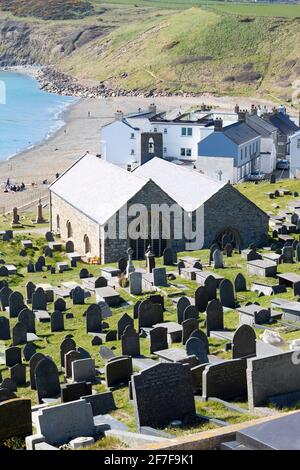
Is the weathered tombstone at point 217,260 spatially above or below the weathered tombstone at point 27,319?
above

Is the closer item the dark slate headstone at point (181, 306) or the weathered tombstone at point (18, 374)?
the weathered tombstone at point (18, 374)

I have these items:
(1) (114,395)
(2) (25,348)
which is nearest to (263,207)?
(2) (25,348)

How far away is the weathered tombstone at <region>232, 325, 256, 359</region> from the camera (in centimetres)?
2308

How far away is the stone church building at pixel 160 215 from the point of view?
1657 inches

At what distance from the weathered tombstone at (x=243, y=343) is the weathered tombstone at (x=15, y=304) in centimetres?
1206

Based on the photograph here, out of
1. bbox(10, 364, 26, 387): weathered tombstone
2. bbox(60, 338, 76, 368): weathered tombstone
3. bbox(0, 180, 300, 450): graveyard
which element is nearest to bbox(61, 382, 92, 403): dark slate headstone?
bbox(0, 180, 300, 450): graveyard

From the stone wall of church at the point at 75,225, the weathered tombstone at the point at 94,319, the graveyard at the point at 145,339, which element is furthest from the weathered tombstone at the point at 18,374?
the stone wall of church at the point at 75,225

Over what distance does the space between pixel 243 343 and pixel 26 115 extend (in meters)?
106

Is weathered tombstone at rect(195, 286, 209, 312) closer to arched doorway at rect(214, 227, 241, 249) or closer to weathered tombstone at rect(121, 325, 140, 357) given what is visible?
weathered tombstone at rect(121, 325, 140, 357)

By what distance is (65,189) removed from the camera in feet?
166

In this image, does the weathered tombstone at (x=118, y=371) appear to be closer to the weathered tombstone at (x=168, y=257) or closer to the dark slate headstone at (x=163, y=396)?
the dark slate headstone at (x=163, y=396)

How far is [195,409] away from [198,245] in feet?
79.3

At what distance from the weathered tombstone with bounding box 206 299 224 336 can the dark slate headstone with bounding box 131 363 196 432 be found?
8691 millimetres

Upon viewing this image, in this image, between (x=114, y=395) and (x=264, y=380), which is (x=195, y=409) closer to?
(x=264, y=380)
